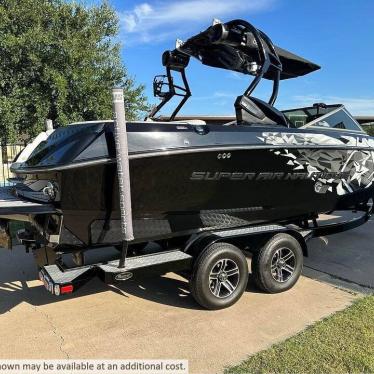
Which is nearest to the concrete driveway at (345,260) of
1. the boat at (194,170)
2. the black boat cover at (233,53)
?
the boat at (194,170)

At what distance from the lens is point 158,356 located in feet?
11.1

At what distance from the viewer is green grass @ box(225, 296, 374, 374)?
124 inches

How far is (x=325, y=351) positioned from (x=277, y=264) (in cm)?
146

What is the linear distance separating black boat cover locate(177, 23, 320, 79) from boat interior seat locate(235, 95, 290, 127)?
648 millimetres

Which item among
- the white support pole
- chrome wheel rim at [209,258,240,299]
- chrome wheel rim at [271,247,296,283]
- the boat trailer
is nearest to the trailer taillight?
the boat trailer

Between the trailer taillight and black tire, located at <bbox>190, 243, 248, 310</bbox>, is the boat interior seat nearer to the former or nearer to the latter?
black tire, located at <bbox>190, 243, 248, 310</bbox>

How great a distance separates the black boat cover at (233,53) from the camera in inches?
201

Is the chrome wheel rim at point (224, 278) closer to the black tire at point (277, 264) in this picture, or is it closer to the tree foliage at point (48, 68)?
the black tire at point (277, 264)

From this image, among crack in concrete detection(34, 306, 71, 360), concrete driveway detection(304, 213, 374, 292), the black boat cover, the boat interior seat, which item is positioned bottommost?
crack in concrete detection(34, 306, 71, 360)

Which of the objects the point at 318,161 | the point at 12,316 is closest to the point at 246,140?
the point at 318,161

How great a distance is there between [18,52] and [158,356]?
1233 cm

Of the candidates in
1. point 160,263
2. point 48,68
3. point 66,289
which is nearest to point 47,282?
point 66,289

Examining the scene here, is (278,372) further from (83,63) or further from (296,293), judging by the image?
(83,63)

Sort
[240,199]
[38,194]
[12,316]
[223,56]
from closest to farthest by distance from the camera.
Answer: [38,194] < [12,316] < [240,199] < [223,56]
